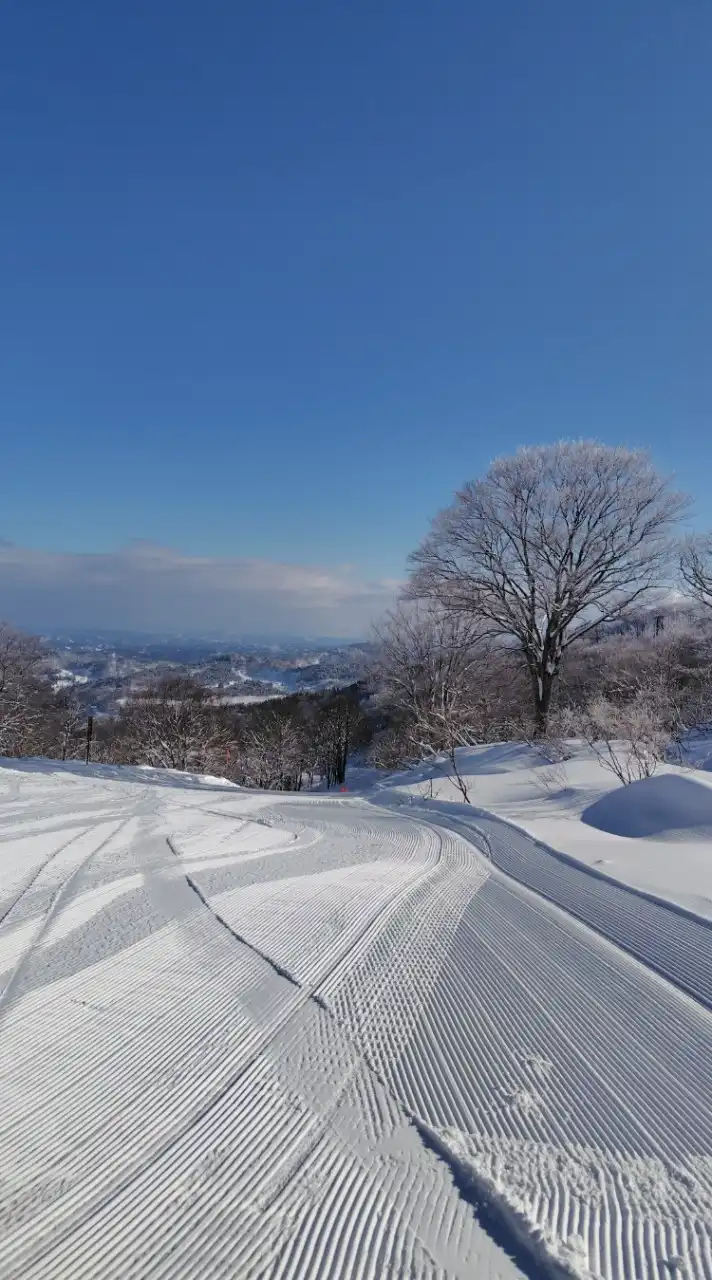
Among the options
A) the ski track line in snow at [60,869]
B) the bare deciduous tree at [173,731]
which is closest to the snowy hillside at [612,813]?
the ski track line in snow at [60,869]

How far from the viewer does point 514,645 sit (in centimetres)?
1603

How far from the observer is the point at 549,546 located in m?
14.6

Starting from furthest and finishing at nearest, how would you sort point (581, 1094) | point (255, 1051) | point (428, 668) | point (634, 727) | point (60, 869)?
1. point (428, 668)
2. point (634, 727)
3. point (60, 869)
4. point (255, 1051)
5. point (581, 1094)

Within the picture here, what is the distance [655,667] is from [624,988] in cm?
1506

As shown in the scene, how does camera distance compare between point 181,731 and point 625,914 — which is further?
point 181,731

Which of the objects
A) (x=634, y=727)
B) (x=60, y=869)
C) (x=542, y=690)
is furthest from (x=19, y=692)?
(x=60, y=869)

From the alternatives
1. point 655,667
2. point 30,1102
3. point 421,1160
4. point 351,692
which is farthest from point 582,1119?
point 351,692

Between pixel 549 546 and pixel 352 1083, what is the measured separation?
1410cm

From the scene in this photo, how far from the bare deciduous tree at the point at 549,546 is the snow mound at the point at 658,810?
24.5 feet

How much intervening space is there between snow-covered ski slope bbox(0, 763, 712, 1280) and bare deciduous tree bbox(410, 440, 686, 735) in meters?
11.5

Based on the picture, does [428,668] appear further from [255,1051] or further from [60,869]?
[255,1051]

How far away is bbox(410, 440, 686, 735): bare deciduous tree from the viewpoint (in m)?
14.2

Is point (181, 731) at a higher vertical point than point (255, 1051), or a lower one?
lower

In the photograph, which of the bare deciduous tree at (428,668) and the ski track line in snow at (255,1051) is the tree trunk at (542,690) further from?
the ski track line in snow at (255,1051)
